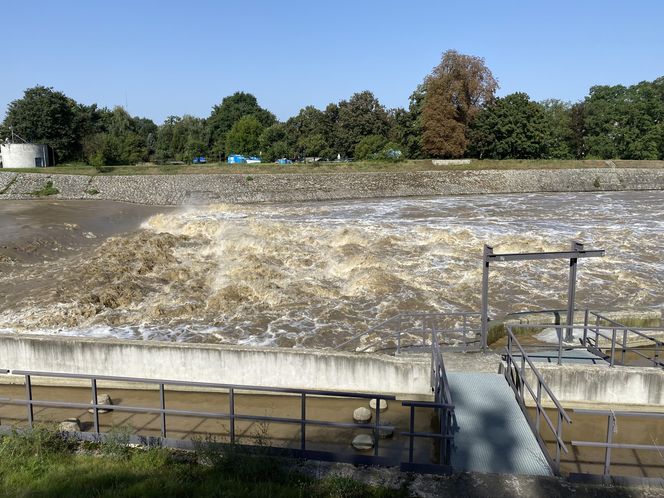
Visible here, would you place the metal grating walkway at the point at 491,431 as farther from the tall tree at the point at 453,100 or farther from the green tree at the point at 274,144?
the green tree at the point at 274,144

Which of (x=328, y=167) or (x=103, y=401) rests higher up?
(x=328, y=167)

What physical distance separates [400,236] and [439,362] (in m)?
21.7

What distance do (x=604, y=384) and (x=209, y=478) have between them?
704 centimetres

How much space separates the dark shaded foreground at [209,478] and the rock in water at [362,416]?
3069mm

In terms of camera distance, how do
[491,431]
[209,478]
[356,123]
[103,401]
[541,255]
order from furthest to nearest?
[356,123], [541,255], [103,401], [491,431], [209,478]

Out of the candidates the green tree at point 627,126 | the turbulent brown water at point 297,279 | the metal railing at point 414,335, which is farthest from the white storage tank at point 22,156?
the green tree at point 627,126

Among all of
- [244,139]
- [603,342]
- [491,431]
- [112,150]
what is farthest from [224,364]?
[244,139]

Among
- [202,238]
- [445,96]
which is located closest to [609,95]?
[445,96]

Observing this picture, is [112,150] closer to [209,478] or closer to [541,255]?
[541,255]

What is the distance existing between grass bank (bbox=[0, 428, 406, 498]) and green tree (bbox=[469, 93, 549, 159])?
74.6 meters

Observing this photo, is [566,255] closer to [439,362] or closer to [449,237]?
[439,362]

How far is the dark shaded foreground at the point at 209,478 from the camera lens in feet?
18.0

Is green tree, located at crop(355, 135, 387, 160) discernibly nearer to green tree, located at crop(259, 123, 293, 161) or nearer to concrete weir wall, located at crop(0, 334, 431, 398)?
green tree, located at crop(259, 123, 293, 161)

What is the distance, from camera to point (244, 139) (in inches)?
3666
